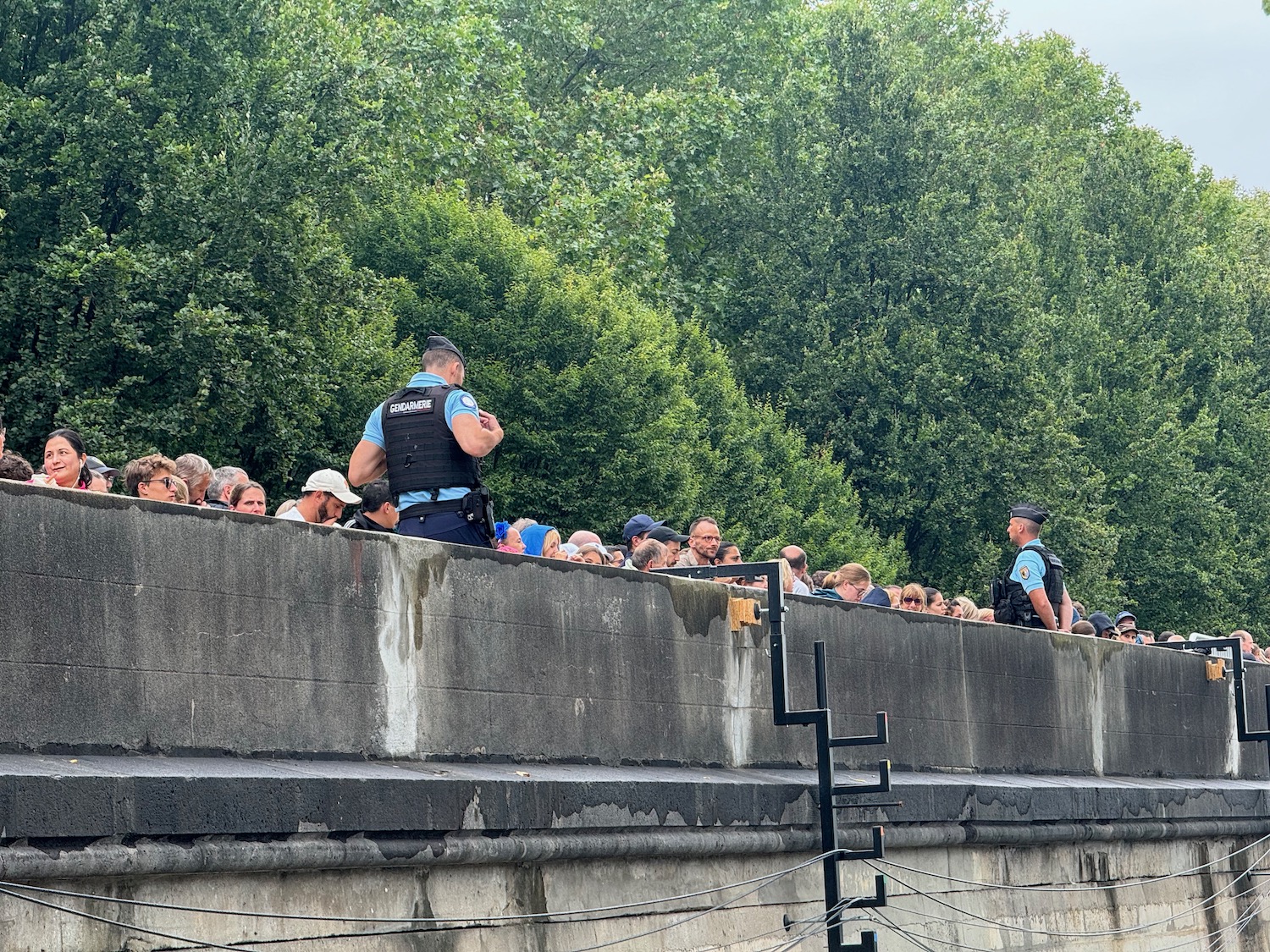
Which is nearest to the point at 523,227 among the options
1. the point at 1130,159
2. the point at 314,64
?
the point at 314,64

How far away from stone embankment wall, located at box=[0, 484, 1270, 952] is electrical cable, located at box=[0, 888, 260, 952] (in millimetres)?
29

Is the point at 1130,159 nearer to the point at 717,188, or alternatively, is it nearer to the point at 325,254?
the point at 717,188

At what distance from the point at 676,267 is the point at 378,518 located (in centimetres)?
3010

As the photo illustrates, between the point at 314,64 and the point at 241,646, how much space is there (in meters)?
17.2

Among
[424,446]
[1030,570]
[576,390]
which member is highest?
[576,390]

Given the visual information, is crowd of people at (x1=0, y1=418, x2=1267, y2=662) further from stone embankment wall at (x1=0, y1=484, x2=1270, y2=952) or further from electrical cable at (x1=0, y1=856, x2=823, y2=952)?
electrical cable at (x1=0, y1=856, x2=823, y2=952)

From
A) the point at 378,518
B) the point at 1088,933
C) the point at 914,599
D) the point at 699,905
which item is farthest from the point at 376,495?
the point at 1088,933

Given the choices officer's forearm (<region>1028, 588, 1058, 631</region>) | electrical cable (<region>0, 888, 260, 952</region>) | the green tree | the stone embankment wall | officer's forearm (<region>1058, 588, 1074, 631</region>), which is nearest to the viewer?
electrical cable (<region>0, 888, 260, 952</region>)

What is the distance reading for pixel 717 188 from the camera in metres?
39.3

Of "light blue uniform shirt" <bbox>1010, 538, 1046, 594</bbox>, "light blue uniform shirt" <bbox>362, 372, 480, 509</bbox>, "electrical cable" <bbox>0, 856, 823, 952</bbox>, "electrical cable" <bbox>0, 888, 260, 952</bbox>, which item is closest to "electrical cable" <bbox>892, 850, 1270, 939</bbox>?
"electrical cable" <bbox>0, 856, 823, 952</bbox>

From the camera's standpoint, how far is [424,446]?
28.0 ft

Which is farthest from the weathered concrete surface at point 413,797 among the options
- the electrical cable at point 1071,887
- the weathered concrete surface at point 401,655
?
the electrical cable at point 1071,887

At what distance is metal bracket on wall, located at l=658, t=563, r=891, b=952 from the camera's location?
10.2 metres

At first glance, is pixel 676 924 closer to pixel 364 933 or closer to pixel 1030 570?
pixel 364 933
